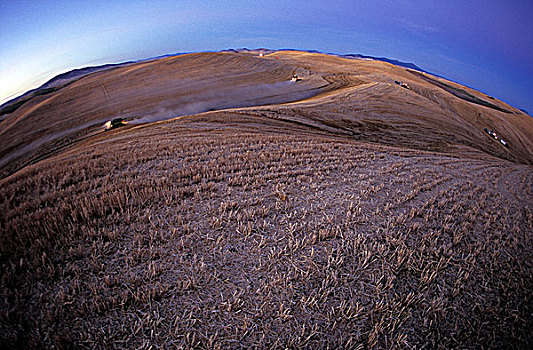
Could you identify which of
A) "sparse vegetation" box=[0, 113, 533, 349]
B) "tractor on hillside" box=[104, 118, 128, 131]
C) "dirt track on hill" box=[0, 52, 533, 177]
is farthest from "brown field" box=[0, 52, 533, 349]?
"tractor on hillside" box=[104, 118, 128, 131]

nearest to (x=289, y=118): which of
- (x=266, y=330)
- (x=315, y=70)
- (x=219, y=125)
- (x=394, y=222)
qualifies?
(x=219, y=125)

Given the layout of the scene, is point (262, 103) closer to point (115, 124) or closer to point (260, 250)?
point (115, 124)

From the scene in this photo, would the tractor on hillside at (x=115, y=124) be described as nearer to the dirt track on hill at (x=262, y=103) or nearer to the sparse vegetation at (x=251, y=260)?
the dirt track on hill at (x=262, y=103)

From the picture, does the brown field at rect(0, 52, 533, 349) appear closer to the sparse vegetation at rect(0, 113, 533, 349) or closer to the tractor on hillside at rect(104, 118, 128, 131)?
the sparse vegetation at rect(0, 113, 533, 349)

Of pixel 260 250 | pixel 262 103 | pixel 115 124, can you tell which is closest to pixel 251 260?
pixel 260 250

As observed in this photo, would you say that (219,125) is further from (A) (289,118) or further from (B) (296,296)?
(B) (296,296)

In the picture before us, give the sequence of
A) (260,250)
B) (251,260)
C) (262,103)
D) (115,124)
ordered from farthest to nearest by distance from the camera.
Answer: (262,103) < (115,124) < (260,250) < (251,260)
